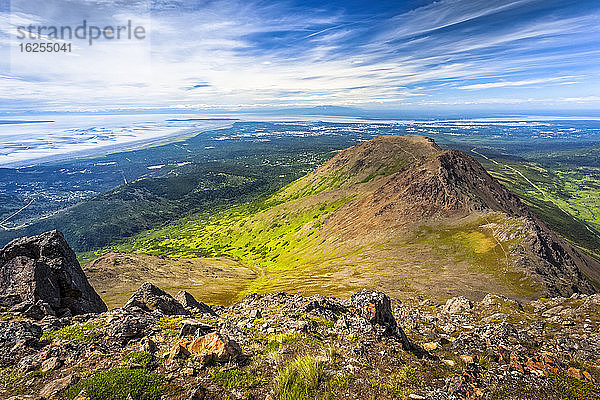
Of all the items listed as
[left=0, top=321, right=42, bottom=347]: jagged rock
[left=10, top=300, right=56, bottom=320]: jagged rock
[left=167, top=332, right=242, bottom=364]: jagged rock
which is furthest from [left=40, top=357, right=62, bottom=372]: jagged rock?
[left=10, top=300, right=56, bottom=320]: jagged rock

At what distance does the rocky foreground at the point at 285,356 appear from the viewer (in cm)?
1370

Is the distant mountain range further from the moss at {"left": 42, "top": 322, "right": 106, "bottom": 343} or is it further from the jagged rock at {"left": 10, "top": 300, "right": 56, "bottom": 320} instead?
the jagged rock at {"left": 10, "top": 300, "right": 56, "bottom": 320}

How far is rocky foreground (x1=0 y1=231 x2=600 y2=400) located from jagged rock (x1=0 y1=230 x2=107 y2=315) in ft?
0.71

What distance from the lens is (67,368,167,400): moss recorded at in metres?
12.3

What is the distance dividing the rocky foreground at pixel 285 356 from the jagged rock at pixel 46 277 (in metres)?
0.22

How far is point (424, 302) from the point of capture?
45.8m

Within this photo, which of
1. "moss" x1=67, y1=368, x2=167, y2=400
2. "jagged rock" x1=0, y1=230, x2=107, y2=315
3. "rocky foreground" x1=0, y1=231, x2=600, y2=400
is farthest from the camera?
"jagged rock" x1=0, y1=230, x2=107, y2=315

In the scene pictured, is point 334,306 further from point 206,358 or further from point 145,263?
point 145,263

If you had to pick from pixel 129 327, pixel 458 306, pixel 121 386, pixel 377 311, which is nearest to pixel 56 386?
pixel 121 386

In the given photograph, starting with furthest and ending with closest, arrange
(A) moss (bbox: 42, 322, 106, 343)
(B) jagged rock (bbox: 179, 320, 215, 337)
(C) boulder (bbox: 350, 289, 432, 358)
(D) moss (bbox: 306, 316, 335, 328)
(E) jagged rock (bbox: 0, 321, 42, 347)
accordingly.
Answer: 1. (D) moss (bbox: 306, 316, 335, 328)
2. (C) boulder (bbox: 350, 289, 432, 358)
3. (B) jagged rock (bbox: 179, 320, 215, 337)
4. (A) moss (bbox: 42, 322, 106, 343)
5. (E) jagged rock (bbox: 0, 321, 42, 347)

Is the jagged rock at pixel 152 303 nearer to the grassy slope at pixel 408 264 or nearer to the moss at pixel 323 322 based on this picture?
the moss at pixel 323 322

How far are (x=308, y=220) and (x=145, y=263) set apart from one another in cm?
9666

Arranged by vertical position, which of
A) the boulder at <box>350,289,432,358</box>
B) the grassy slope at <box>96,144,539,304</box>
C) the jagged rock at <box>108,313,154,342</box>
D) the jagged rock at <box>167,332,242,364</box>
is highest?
the jagged rock at <box>167,332,242,364</box>

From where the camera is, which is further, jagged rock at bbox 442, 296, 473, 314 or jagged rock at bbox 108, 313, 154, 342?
jagged rock at bbox 442, 296, 473, 314
